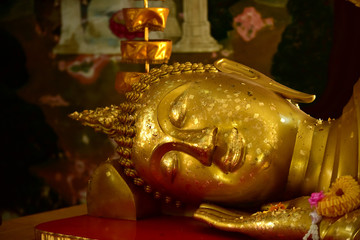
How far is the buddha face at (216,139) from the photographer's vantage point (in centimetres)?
→ 203

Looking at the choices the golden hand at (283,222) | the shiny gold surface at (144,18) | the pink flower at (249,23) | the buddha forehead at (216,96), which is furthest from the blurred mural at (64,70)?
the golden hand at (283,222)

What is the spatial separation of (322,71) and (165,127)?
1968mm

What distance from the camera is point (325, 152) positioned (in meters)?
2.03

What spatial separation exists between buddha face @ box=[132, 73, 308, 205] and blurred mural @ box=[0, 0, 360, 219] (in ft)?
6.58

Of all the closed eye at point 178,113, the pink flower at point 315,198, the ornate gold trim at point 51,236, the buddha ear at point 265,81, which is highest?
the buddha ear at point 265,81

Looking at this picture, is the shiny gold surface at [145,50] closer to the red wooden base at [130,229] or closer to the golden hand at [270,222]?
the red wooden base at [130,229]

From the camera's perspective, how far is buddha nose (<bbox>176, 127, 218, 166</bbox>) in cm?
201

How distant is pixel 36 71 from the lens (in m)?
5.14

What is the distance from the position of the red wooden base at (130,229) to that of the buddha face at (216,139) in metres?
0.10

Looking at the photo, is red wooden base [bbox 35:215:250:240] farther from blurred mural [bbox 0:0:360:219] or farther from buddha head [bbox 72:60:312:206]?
blurred mural [bbox 0:0:360:219]

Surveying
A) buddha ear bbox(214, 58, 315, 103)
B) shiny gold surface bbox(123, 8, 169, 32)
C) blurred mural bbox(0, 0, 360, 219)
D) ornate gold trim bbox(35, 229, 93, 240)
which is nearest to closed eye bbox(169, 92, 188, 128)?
buddha ear bbox(214, 58, 315, 103)

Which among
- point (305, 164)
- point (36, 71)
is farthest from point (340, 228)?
point (36, 71)

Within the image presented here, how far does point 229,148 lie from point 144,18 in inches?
36.3

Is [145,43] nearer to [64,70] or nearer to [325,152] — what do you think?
[325,152]
